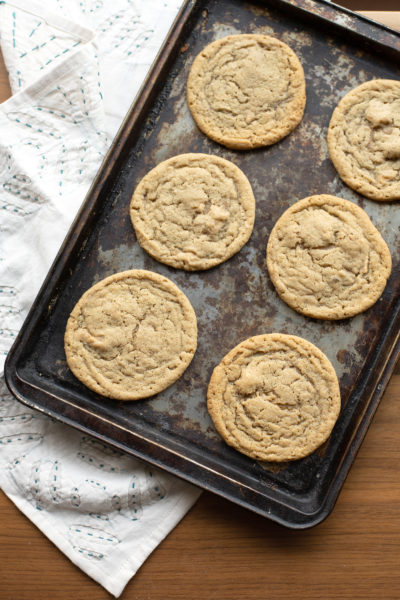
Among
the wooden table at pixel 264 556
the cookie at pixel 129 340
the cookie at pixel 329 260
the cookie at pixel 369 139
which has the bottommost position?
the wooden table at pixel 264 556

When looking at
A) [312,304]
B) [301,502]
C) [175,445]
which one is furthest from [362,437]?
[175,445]

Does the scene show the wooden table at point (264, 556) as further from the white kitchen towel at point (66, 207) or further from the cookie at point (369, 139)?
the cookie at point (369, 139)

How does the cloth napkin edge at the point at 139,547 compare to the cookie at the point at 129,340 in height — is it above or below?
below

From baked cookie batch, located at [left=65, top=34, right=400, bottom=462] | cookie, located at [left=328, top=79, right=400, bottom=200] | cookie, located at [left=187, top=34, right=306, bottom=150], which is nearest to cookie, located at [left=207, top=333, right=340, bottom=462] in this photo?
baked cookie batch, located at [left=65, top=34, right=400, bottom=462]

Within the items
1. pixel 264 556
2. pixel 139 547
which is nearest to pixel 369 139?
pixel 264 556

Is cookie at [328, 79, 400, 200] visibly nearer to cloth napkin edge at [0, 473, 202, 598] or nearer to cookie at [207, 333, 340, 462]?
cookie at [207, 333, 340, 462]

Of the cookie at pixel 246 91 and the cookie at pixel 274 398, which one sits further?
the cookie at pixel 246 91

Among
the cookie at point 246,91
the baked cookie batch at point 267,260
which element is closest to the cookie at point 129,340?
the baked cookie batch at point 267,260
